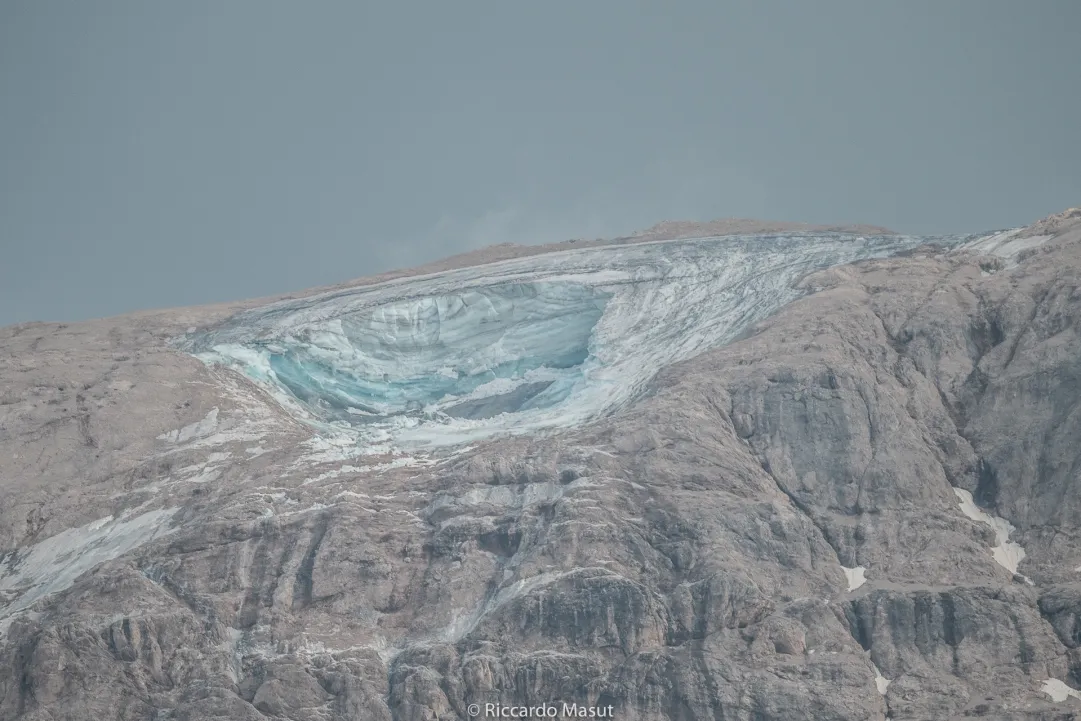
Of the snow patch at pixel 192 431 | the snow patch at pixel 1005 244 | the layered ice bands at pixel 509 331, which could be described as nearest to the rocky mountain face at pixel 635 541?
the snow patch at pixel 192 431

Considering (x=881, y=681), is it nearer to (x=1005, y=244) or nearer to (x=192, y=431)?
(x=1005, y=244)

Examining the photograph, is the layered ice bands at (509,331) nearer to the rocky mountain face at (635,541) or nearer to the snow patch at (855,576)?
the rocky mountain face at (635,541)

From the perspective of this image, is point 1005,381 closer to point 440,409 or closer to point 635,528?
point 635,528

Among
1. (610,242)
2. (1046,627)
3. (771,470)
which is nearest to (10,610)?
(771,470)

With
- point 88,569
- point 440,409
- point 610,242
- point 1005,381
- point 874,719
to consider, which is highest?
point 610,242

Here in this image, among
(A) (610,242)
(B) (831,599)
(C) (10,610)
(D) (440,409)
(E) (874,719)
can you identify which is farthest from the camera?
(A) (610,242)

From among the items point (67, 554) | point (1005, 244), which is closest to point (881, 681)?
point (1005, 244)

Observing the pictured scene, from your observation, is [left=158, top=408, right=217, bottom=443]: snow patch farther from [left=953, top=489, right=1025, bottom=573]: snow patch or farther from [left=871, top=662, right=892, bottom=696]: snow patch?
[left=871, top=662, right=892, bottom=696]: snow patch
